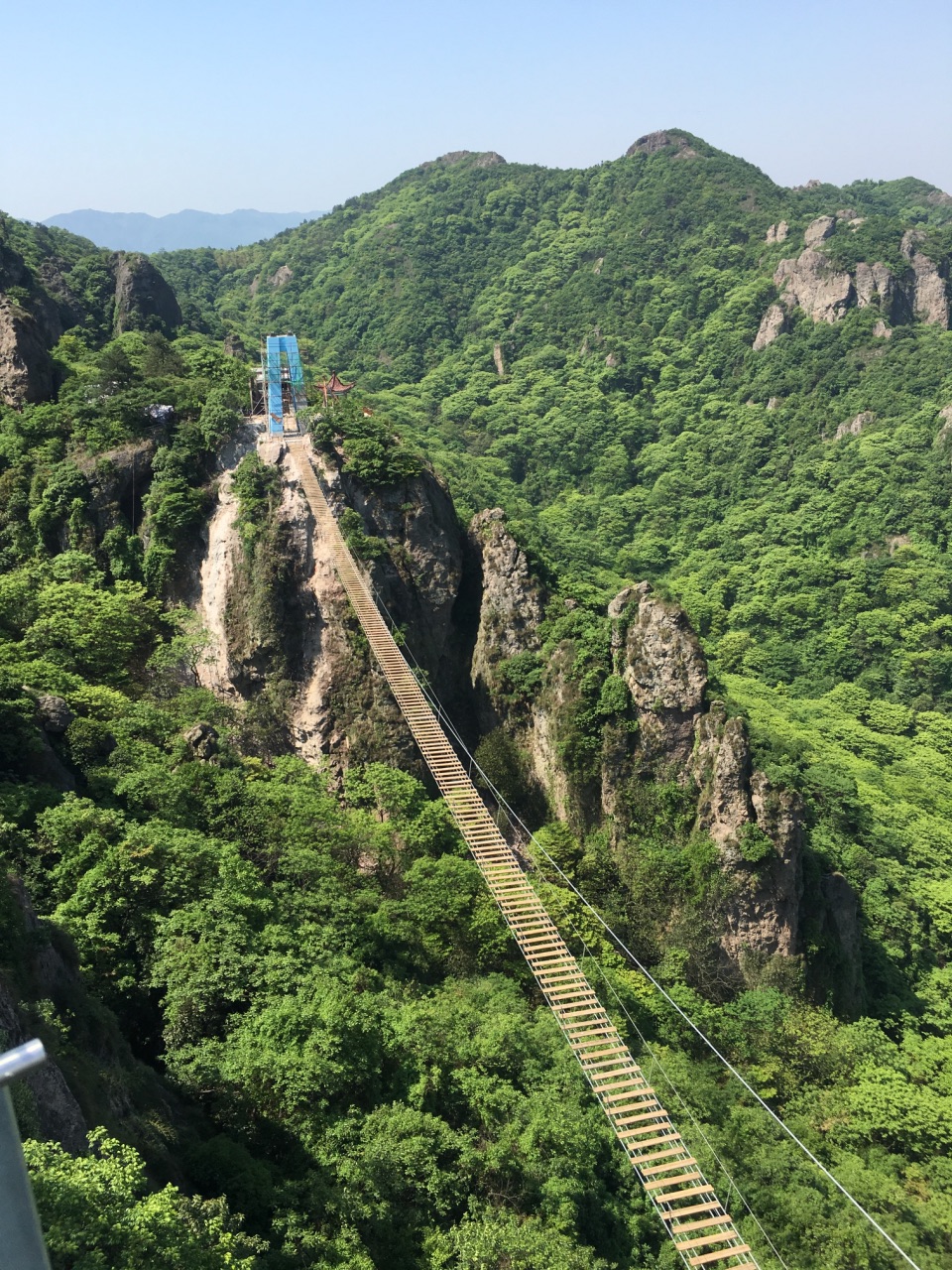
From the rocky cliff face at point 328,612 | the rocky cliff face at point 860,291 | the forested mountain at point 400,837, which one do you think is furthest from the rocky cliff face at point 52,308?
the rocky cliff face at point 860,291

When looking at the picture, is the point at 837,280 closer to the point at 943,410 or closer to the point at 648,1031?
the point at 943,410

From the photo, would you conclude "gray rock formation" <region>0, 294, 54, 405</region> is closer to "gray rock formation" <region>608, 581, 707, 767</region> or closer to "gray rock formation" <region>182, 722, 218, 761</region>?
"gray rock formation" <region>182, 722, 218, 761</region>

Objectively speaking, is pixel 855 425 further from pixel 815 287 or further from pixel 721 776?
pixel 721 776

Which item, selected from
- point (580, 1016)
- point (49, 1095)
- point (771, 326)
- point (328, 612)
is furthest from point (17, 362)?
point (771, 326)

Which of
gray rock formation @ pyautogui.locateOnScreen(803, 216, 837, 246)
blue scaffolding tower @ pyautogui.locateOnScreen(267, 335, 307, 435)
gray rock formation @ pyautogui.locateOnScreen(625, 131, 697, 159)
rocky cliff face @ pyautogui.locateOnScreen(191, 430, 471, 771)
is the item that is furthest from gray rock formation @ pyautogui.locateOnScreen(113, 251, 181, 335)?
gray rock formation @ pyautogui.locateOnScreen(625, 131, 697, 159)

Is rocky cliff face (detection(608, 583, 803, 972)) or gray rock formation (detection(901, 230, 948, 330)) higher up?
gray rock formation (detection(901, 230, 948, 330))

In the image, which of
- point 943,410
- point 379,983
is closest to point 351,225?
point 943,410

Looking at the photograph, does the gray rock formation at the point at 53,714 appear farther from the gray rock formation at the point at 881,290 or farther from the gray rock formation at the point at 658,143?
the gray rock formation at the point at 658,143

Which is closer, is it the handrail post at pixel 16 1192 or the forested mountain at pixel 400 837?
the handrail post at pixel 16 1192
